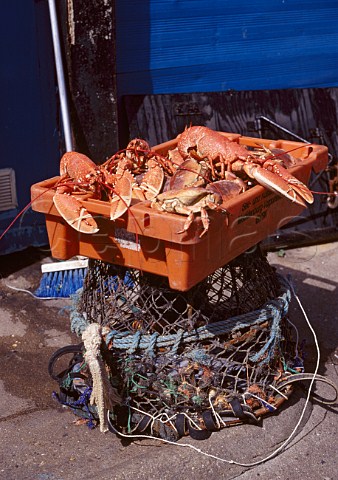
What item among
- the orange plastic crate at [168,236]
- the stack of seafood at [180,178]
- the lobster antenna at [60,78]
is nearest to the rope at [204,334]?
the orange plastic crate at [168,236]

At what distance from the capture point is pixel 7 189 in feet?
18.1

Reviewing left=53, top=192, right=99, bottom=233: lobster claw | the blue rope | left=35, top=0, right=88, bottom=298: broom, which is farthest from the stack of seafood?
left=35, top=0, right=88, bottom=298: broom

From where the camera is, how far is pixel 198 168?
3520mm

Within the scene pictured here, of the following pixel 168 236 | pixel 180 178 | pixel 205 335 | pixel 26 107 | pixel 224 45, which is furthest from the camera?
pixel 224 45

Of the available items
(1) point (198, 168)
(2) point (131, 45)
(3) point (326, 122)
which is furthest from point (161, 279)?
(3) point (326, 122)

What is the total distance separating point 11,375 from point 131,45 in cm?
294

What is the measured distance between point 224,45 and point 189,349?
336 cm

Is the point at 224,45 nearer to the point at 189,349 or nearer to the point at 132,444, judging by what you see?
the point at 189,349

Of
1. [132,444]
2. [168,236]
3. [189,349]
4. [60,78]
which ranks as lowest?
[132,444]

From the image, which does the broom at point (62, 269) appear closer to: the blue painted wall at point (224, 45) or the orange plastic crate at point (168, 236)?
the blue painted wall at point (224, 45)

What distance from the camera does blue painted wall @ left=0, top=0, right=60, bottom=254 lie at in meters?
5.18

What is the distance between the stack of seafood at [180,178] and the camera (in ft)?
10.2

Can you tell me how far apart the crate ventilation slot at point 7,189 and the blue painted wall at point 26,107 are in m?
0.05

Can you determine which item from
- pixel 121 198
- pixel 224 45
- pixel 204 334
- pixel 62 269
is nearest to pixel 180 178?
pixel 121 198
